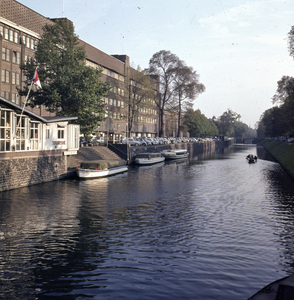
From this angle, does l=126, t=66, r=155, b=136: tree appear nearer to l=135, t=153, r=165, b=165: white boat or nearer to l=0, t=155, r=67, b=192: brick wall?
l=135, t=153, r=165, b=165: white boat

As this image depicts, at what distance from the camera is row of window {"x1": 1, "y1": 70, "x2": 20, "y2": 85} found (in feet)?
200

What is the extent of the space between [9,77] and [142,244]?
55.8m

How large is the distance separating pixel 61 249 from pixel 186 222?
863cm

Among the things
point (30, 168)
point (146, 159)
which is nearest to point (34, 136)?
point (30, 168)

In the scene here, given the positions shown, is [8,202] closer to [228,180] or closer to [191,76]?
[228,180]

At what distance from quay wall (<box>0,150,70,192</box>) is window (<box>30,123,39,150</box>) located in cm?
80

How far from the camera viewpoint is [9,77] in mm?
62188

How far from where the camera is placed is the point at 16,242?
1666 centimetres

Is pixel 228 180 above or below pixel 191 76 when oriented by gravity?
below

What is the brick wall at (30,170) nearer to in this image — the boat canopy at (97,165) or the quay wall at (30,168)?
the quay wall at (30,168)

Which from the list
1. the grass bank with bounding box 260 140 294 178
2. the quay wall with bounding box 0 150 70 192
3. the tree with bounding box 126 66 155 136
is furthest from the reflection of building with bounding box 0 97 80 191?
the tree with bounding box 126 66 155 136

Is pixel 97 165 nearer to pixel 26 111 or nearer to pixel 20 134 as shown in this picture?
pixel 20 134

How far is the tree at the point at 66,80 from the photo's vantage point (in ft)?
143

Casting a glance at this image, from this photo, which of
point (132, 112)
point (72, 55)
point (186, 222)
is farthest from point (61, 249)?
point (132, 112)
